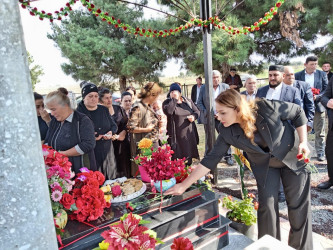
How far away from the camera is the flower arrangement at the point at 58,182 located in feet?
5.34

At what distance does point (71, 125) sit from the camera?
8.51 ft

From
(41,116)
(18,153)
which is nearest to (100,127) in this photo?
(41,116)

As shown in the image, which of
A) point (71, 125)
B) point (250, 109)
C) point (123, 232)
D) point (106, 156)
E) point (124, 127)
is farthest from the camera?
point (124, 127)

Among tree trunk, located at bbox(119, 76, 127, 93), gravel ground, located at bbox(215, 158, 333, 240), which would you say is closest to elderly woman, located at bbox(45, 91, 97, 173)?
gravel ground, located at bbox(215, 158, 333, 240)

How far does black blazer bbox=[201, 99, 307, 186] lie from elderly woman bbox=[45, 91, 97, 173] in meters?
1.20

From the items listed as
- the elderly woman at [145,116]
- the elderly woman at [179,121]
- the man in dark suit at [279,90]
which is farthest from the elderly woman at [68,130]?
the man in dark suit at [279,90]

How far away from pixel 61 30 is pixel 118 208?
12.7m

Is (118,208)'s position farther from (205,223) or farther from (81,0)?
(81,0)

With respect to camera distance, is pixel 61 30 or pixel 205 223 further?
pixel 61 30

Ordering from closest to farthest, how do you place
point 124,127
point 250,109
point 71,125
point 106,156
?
point 250,109 → point 71,125 → point 106,156 → point 124,127

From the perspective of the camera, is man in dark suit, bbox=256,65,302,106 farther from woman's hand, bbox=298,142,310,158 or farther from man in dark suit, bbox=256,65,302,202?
woman's hand, bbox=298,142,310,158

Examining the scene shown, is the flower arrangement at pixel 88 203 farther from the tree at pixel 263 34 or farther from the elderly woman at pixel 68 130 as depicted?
the tree at pixel 263 34

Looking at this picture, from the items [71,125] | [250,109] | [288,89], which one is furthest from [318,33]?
[71,125]

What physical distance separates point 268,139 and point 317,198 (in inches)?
84.3
